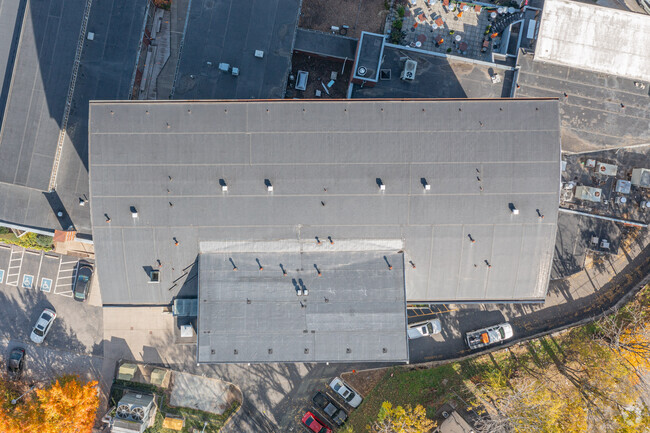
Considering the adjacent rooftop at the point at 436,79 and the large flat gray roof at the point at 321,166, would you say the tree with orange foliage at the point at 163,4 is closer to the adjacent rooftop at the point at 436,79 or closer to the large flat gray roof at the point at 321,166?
the large flat gray roof at the point at 321,166

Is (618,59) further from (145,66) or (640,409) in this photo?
(145,66)

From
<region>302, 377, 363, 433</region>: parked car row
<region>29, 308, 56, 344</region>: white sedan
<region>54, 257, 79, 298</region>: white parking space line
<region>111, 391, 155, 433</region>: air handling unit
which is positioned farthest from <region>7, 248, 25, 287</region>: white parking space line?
<region>302, 377, 363, 433</region>: parked car row

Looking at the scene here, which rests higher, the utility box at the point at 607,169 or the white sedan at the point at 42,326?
the utility box at the point at 607,169

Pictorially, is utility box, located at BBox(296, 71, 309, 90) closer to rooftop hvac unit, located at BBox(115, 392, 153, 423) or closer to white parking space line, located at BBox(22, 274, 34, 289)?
white parking space line, located at BBox(22, 274, 34, 289)

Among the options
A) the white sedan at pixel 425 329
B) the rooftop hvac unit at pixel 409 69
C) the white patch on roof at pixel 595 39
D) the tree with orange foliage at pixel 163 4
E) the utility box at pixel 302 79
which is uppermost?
the white patch on roof at pixel 595 39

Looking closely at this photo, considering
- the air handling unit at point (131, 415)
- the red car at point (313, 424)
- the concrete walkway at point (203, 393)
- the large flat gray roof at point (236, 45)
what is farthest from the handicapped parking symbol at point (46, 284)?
the red car at point (313, 424)

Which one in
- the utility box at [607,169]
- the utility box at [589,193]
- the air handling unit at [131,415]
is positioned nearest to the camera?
the utility box at [589,193]

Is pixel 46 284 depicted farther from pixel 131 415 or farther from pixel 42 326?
pixel 131 415
